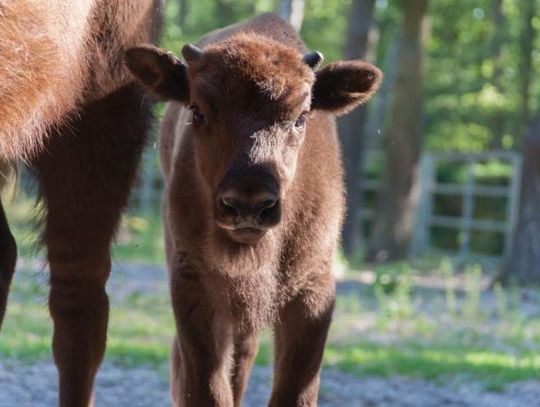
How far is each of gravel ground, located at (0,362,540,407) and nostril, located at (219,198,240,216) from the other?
281 centimetres

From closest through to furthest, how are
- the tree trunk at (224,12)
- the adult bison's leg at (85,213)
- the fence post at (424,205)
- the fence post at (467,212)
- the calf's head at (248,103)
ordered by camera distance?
the calf's head at (248,103)
the adult bison's leg at (85,213)
the fence post at (467,212)
the fence post at (424,205)
the tree trunk at (224,12)

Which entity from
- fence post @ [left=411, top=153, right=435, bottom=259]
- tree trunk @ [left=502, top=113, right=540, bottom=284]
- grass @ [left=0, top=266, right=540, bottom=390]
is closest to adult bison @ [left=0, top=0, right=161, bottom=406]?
grass @ [left=0, top=266, right=540, bottom=390]

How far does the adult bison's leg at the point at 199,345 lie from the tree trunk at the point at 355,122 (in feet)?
42.8

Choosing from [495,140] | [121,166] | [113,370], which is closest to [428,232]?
[495,140]

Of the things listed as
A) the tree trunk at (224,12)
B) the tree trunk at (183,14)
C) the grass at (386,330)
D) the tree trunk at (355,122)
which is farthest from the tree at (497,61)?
the grass at (386,330)

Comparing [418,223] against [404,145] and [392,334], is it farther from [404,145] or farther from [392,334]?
[392,334]

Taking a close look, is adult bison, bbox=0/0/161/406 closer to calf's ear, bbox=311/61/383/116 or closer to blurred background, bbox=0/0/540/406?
blurred background, bbox=0/0/540/406

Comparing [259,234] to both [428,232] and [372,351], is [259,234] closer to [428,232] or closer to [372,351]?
[372,351]

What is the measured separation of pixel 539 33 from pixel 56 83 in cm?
3282

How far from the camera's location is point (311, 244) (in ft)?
15.9

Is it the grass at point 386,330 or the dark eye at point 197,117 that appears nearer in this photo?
the dark eye at point 197,117

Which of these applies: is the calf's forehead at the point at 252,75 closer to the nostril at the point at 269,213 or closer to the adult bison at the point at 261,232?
the adult bison at the point at 261,232

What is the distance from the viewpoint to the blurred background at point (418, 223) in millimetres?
8117

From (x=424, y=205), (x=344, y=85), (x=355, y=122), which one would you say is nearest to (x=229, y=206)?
(x=344, y=85)
